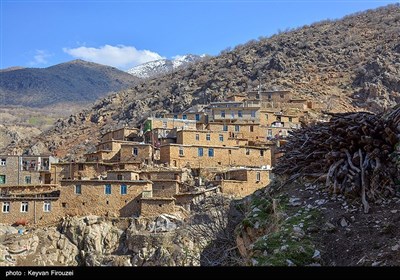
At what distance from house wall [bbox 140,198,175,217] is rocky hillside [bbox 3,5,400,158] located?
985 inches

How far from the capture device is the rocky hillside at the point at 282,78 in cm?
6556

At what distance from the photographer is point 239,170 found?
3750 cm

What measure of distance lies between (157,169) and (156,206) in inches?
200

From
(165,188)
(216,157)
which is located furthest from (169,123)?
(165,188)

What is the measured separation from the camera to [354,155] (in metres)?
6.57

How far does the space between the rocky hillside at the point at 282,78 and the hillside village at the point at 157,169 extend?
13673 mm

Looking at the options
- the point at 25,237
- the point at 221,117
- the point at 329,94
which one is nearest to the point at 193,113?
the point at 221,117

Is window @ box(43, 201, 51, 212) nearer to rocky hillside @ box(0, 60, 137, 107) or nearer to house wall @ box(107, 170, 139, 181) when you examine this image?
house wall @ box(107, 170, 139, 181)

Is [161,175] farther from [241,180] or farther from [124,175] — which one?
[241,180]

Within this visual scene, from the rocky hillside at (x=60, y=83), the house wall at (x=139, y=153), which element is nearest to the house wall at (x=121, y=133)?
the house wall at (x=139, y=153)

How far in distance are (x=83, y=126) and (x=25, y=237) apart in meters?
45.2

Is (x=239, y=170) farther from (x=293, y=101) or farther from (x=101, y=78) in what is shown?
(x=101, y=78)

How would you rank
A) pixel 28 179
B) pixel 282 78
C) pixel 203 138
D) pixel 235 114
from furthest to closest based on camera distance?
pixel 282 78 → pixel 235 114 → pixel 203 138 → pixel 28 179

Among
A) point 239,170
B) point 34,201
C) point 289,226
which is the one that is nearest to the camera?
point 289,226
